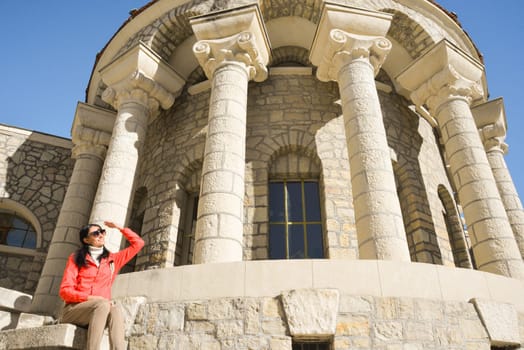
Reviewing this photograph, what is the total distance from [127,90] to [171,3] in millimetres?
2617

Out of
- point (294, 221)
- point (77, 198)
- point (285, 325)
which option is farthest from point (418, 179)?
point (77, 198)

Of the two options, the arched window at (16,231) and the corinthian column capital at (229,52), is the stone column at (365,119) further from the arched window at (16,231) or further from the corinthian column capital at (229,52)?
the arched window at (16,231)

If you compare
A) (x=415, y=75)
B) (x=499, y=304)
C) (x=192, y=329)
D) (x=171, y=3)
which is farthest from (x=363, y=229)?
(x=171, y=3)

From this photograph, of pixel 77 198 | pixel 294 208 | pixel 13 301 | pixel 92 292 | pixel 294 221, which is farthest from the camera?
pixel 77 198

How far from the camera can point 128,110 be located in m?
7.63

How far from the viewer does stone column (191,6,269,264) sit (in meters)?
5.02

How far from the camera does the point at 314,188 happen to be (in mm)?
7730

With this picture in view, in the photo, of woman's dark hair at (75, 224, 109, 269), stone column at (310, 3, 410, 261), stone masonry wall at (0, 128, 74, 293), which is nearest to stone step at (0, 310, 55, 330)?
woman's dark hair at (75, 224, 109, 269)

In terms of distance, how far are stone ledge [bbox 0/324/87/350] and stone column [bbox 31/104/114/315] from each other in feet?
14.0

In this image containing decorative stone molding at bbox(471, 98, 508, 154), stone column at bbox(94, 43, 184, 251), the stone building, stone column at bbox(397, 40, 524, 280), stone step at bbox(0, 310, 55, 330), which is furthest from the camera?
decorative stone molding at bbox(471, 98, 508, 154)

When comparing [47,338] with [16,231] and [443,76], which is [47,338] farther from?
[16,231]

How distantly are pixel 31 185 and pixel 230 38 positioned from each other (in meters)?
7.96

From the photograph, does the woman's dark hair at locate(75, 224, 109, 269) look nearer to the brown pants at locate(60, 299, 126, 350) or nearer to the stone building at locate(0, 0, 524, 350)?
the brown pants at locate(60, 299, 126, 350)

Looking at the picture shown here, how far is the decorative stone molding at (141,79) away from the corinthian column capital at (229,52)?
4.90 feet
